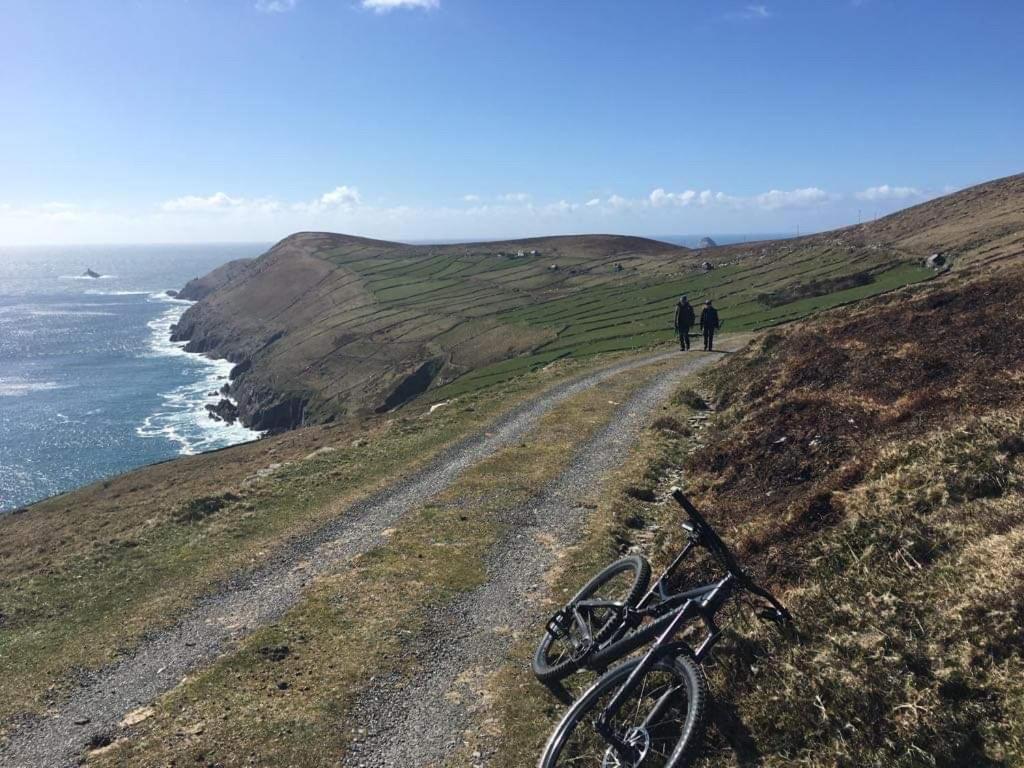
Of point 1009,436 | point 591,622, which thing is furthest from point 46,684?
point 1009,436

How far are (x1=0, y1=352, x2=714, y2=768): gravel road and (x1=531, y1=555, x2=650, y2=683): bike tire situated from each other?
5.33 ft

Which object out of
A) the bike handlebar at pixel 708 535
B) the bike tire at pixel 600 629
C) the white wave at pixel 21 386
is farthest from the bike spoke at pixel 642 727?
the white wave at pixel 21 386

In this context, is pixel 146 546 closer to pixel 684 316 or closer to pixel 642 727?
pixel 642 727

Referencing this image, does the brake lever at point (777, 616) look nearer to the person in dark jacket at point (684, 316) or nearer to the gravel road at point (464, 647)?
the gravel road at point (464, 647)

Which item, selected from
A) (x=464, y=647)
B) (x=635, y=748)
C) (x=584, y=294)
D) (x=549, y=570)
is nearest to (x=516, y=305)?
(x=584, y=294)

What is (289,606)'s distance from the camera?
49.9ft

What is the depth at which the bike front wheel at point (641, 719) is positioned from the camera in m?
7.94

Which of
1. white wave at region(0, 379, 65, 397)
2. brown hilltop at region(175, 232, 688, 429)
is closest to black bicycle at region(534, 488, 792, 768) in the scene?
brown hilltop at region(175, 232, 688, 429)

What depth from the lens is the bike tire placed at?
34.0 ft

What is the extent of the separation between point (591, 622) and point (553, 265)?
15330 cm

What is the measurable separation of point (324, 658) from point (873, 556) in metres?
10.8

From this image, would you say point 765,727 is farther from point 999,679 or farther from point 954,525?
point 954,525

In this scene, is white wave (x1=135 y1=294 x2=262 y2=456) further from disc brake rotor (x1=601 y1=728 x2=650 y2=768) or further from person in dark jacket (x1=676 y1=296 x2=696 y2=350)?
disc brake rotor (x1=601 y1=728 x2=650 y2=768)

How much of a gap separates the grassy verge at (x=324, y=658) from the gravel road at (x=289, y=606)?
696 millimetres
